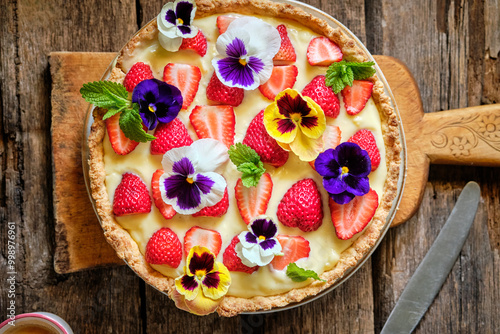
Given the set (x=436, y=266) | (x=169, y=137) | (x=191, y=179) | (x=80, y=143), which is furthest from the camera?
(x=436, y=266)

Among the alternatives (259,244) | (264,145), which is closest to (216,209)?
(259,244)

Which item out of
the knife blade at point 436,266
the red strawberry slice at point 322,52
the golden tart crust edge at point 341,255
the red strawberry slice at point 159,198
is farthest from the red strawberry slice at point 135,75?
the knife blade at point 436,266

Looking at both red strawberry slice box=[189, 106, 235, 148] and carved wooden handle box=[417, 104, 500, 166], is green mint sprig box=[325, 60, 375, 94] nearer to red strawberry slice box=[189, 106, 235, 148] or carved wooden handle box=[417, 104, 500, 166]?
red strawberry slice box=[189, 106, 235, 148]

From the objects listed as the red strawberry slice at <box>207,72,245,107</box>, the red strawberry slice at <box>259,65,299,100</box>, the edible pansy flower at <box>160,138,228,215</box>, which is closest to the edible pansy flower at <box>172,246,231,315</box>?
the edible pansy flower at <box>160,138,228,215</box>

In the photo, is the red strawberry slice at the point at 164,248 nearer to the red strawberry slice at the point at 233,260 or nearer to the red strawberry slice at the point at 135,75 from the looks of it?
the red strawberry slice at the point at 233,260

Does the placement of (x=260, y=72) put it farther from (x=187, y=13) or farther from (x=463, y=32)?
(x=463, y=32)

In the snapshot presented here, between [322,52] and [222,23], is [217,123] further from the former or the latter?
[322,52]
